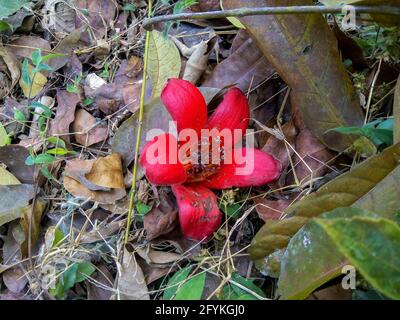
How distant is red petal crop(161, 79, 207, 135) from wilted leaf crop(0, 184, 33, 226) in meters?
0.46

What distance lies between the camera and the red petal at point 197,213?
1.24m

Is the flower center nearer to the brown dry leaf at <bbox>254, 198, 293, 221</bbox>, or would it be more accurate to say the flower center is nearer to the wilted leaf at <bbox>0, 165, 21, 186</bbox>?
the brown dry leaf at <bbox>254, 198, 293, 221</bbox>

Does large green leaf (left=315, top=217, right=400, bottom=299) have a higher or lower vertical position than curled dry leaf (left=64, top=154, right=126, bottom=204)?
higher

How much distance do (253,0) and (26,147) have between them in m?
0.76

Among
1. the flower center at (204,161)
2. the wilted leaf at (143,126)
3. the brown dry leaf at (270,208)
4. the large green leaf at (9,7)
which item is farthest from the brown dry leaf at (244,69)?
the large green leaf at (9,7)

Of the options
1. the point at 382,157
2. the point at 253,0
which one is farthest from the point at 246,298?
the point at 253,0

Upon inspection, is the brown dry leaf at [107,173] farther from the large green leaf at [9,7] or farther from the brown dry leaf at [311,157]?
the large green leaf at [9,7]

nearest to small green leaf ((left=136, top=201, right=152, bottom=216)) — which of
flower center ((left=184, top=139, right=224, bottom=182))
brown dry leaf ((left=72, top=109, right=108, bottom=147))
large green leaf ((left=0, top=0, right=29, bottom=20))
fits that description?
flower center ((left=184, top=139, right=224, bottom=182))

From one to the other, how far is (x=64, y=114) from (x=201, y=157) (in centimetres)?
47

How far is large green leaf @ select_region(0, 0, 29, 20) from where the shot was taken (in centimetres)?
167

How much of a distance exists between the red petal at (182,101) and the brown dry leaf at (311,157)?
10.9 inches

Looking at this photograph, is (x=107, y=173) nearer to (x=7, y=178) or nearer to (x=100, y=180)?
(x=100, y=180)

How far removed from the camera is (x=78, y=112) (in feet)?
5.18

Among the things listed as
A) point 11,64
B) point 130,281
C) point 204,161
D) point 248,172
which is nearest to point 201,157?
point 204,161
